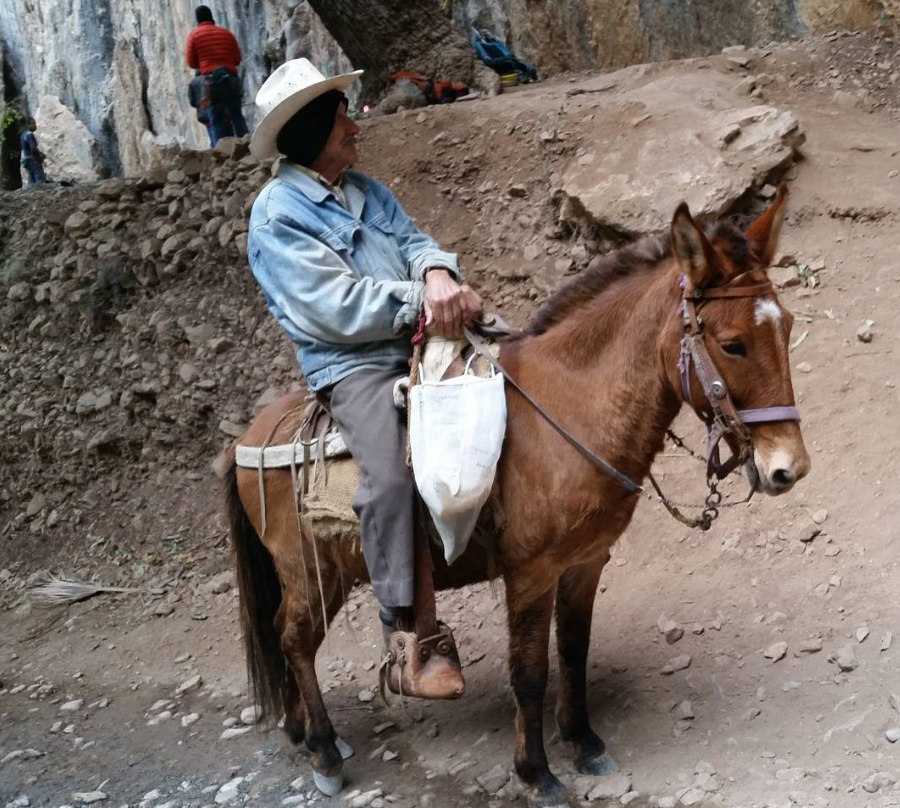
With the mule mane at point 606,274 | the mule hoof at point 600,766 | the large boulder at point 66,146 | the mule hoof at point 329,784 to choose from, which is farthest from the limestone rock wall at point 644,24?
the large boulder at point 66,146

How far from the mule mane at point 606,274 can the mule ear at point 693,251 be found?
0.17 metres

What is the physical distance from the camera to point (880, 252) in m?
5.18

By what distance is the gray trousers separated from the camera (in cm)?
297

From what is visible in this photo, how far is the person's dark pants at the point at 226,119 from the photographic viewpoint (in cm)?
1015

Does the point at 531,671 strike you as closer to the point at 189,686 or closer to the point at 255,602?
the point at 255,602

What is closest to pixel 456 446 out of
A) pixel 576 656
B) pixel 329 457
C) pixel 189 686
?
pixel 329 457

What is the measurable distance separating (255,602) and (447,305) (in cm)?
178

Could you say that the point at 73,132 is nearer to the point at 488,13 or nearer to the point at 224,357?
the point at 488,13

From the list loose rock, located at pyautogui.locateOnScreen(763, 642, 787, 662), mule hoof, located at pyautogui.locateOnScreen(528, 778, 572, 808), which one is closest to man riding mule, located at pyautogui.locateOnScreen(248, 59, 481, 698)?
mule hoof, located at pyautogui.locateOnScreen(528, 778, 572, 808)

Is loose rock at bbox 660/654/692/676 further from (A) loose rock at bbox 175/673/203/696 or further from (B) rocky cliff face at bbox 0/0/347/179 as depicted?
(B) rocky cliff face at bbox 0/0/347/179

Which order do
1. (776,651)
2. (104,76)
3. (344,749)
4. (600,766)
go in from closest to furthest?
1. (600,766)
2. (776,651)
3. (344,749)
4. (104,76)

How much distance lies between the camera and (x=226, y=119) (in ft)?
33.8

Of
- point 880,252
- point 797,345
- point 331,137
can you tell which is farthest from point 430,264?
point 880,252

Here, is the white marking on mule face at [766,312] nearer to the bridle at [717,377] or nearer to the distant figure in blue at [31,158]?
the bridle at [717,377]
